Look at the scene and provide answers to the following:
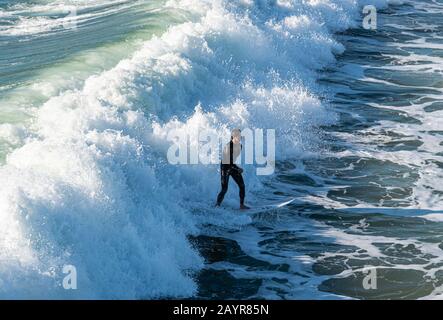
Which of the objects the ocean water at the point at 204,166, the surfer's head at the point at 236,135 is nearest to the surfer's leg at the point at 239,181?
the ocean water at the point at 204,166

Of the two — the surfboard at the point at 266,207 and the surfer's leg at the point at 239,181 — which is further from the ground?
the surfer's leg at the point at 239,181

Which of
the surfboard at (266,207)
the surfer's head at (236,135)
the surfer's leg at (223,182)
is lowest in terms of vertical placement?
the surfboard at (266,207)

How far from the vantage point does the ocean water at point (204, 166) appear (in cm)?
1392

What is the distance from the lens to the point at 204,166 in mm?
18656

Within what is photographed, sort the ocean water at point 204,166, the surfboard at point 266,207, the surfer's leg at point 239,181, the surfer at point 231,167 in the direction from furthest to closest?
the surfboard at point 266,207 < the surfer's leg at point 239,181 < the surfer at point 231,167 < the ocean water at point 204,166

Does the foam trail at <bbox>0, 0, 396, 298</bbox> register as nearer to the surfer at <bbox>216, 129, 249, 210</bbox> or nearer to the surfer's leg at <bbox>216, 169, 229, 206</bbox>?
the surfer's leg at <bbox>216, 169, 229, 206</bbox>

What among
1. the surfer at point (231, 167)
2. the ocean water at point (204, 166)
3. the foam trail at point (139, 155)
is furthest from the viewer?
the surfer at point (231, 167)

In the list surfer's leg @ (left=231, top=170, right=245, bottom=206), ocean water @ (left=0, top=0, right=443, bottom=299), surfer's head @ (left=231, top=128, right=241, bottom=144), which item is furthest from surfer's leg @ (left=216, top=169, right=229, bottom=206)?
surfer's head @ (left=231, top=128, right=241, bottom=144)

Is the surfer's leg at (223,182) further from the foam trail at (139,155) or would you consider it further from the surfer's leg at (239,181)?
the foam trail at (139,155)

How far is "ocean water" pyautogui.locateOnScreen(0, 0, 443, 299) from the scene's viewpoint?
548 inches

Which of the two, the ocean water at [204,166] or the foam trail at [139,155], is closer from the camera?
the foam trail at [139,155]

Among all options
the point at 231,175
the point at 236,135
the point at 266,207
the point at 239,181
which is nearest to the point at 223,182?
the point at 231,175

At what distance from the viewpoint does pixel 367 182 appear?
1919 centimetres
